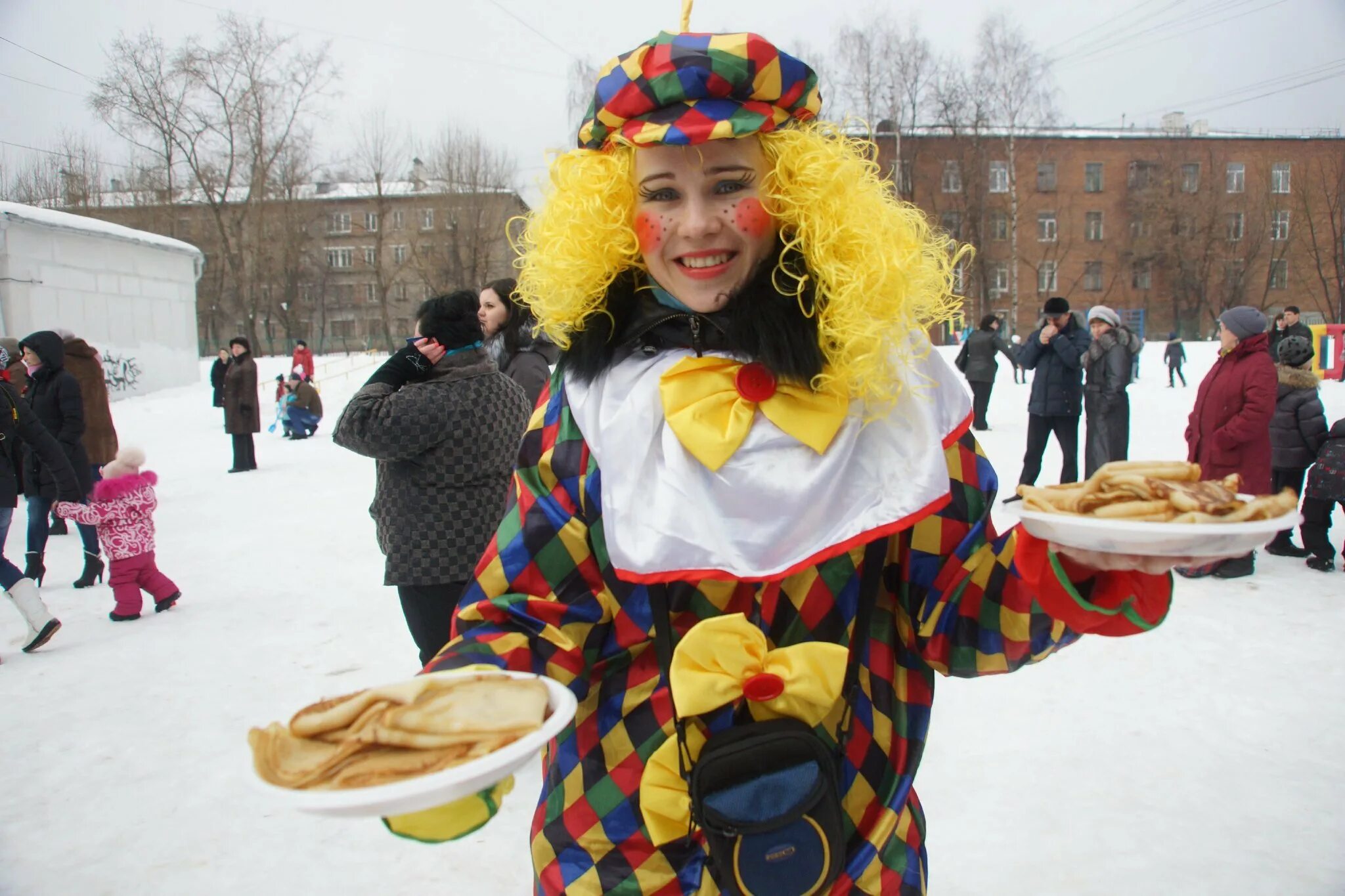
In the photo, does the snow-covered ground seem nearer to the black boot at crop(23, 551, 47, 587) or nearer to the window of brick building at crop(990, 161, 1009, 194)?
the black boot at crop(23, 551, 47, 587)

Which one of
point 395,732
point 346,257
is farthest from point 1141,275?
point 395,732

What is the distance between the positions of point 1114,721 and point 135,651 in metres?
4.84

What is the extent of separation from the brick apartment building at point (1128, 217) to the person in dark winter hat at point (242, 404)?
25.3m

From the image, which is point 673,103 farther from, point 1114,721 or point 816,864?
point 1114,721

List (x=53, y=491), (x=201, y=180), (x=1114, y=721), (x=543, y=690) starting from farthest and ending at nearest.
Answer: (x=201, y=180), (x=53, y=491), (x=1114, y=721), (x=543, y=690)

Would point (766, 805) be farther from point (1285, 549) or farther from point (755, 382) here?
point (1285, 549)

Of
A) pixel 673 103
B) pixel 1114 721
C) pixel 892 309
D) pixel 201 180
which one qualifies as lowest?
pixel 1114 721

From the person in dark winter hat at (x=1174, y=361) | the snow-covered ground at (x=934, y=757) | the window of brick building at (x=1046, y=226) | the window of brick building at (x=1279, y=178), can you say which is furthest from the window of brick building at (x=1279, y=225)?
the snow-covered ground at (x=934, y=757)

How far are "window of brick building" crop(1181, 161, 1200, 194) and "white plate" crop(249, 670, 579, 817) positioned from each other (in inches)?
1778

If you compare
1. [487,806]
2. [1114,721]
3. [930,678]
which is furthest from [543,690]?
[1114,721]

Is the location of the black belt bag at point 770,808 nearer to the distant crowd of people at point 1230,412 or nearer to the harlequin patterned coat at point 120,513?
the distant crowd of people at point 1230,412

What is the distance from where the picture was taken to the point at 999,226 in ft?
123

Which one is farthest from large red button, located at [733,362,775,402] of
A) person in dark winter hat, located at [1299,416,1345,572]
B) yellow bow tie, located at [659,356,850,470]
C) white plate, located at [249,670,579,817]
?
person in dark winter hat, located at [1299,416,1345,572]

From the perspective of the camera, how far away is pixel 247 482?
987 cm
